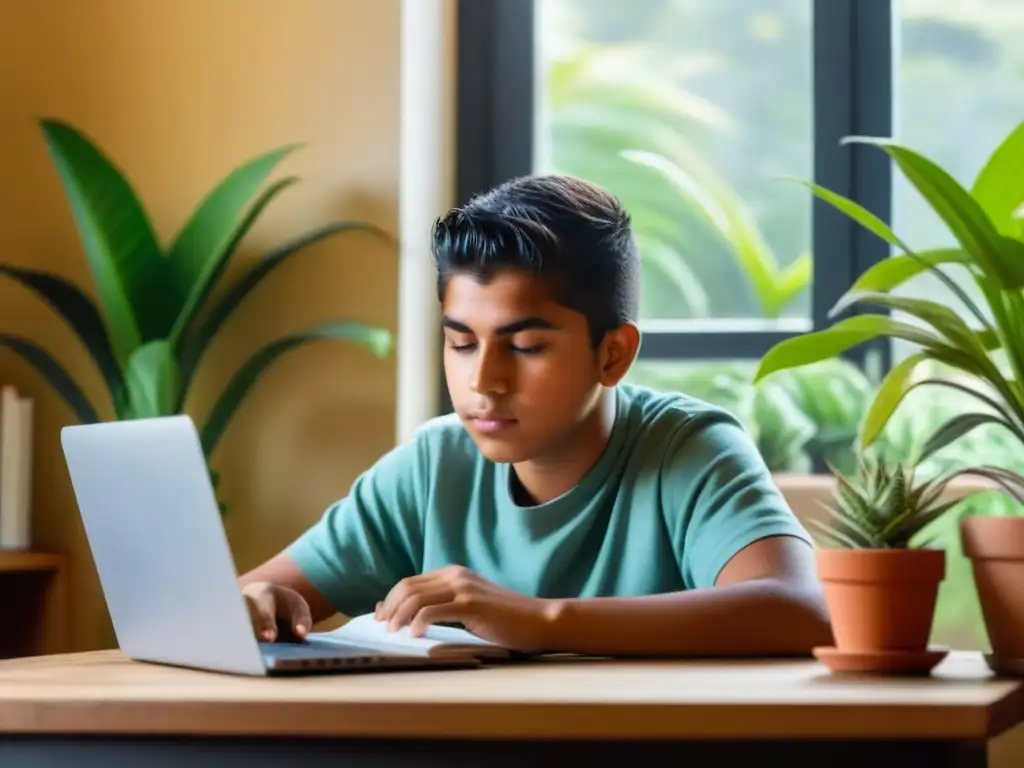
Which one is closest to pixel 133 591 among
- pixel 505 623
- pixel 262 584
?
pixel 262 584

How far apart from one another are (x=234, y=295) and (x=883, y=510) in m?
1.62

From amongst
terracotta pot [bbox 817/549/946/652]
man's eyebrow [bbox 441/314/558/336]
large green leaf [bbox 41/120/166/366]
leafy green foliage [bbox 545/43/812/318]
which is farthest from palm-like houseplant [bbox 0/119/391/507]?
terracotta pot [bbox 817/549/946/652]

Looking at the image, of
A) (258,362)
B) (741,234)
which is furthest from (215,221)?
(741,234)

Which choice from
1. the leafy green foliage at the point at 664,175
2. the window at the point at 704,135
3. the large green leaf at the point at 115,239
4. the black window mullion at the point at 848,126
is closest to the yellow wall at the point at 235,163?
the large green leaf at the point at 115,239

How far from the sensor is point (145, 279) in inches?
102

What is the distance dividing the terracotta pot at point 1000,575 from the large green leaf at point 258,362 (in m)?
1.35

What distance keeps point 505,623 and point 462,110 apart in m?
1.79

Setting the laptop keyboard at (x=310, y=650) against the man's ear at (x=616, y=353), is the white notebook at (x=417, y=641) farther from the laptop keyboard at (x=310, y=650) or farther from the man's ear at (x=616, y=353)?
the man's ear at (x=616, y=353)

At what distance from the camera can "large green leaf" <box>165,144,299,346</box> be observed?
101 inches

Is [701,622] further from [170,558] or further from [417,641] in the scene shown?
[170,558]

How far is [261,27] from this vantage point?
276cm

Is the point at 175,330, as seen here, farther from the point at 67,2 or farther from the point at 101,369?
the point at 67,2

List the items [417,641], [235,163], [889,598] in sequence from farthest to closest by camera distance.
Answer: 1. [235,163]
2. [417,641]
3. [889,598]

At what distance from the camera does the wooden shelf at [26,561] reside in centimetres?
251
